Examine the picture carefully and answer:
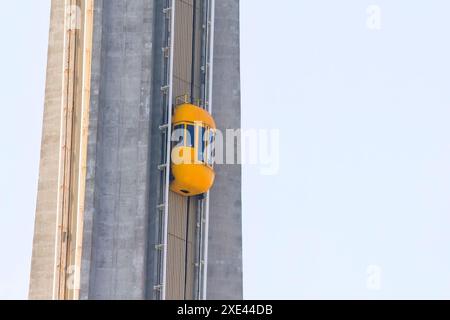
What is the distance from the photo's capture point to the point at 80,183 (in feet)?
261

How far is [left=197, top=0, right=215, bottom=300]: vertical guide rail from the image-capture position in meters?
79.9

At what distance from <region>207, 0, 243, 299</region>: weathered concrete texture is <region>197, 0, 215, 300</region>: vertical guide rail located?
1.82 metres

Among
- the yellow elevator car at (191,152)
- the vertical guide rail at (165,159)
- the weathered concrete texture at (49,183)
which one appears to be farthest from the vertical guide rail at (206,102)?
the weathered concrete texture at (49,183)

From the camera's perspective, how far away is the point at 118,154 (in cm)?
8012

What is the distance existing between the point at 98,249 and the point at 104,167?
3671mm

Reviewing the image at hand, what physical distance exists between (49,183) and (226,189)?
7.93m

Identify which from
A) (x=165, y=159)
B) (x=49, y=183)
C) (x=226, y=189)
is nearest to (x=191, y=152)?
(x=165, y=159)

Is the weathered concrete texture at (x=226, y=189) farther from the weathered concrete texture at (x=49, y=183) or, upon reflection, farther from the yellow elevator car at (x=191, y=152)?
the weathered concrete texture at (x=49, y=183)

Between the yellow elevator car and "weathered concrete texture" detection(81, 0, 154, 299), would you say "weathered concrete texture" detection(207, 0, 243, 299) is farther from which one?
"weathered concrete texture" detection(81, 0, 154, 299)

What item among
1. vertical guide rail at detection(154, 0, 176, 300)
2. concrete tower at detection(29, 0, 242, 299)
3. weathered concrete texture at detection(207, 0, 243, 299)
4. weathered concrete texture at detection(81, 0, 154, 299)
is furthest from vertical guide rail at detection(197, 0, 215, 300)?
weathered concrete texture at detection(81, 0, 154, 299)
